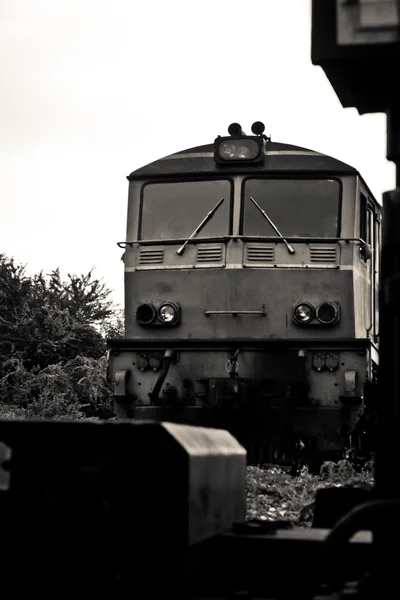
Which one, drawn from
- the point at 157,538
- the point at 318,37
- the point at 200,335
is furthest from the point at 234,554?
the point at 200,335

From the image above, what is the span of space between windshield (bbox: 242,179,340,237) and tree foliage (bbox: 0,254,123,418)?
24.8ft

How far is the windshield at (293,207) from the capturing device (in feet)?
36.1

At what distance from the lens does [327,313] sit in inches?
427

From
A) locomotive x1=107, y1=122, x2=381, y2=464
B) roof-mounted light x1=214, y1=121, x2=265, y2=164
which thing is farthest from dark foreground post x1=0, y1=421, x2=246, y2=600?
roof-mounted light x1=214, y1=121, x2=265, y2=164

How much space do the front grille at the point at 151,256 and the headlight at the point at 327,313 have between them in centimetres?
188

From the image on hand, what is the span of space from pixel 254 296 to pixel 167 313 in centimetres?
101

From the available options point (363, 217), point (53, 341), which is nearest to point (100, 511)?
point (363, 217)

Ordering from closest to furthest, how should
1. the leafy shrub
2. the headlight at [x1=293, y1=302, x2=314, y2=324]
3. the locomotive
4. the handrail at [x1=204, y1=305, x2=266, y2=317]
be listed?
1. the leafy shrub
2. the locomotive
3. the headlight at [x1=293, y1=302, x2=314, y2=324]
4. the handrail at [x1=204, y1=305, x2=266, y2=317]

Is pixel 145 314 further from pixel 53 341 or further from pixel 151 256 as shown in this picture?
pixel 53 341

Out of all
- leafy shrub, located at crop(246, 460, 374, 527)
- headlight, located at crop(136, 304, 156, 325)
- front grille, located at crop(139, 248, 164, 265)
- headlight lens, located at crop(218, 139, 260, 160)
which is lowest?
leafy shrub, located at crop(246, 460, 374, 527)

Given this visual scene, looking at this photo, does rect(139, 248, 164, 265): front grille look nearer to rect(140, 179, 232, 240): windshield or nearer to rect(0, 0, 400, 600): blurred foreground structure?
rect(140, 179, 232, 240): windshield

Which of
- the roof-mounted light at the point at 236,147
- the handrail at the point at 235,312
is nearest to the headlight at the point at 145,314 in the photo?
the handrail at the point at 235,312

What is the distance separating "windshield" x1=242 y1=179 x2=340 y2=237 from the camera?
11.0 m

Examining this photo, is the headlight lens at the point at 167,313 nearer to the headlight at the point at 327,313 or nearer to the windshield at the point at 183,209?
the windshield at the point at 183,209
